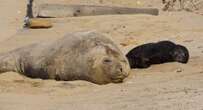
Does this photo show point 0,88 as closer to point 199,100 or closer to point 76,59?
point 76,59

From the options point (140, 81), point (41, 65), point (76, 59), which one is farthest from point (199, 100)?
point (41, 65)

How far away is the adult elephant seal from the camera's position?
7.54m

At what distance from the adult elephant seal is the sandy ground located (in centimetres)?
12

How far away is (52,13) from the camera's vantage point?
13.9 meters

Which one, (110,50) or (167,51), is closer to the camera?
(110,50)

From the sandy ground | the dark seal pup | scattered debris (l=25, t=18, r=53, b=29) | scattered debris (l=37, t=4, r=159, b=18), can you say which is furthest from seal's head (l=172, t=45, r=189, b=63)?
scattered debris (l=37, t=4, r=159, b=18)

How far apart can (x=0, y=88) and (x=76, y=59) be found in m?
0.95

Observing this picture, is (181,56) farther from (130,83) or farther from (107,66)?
(107,66)

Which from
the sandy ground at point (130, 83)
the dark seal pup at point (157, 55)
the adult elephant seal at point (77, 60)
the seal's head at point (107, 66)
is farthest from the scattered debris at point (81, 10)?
the seal's head at point (107, 66)

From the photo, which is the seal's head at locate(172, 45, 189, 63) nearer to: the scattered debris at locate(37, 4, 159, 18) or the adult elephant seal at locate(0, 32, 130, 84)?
the adult elephant seal at locate(0, 32, 130, 84)

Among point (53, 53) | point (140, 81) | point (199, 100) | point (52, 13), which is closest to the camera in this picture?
point (199, 100)

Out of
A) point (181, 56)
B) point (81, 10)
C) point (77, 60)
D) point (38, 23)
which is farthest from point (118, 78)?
point (81, 10)

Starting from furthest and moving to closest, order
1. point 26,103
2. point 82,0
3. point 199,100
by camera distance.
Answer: point 82,0
point 26,103
point 199,100

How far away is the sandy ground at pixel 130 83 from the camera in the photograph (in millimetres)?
6254
